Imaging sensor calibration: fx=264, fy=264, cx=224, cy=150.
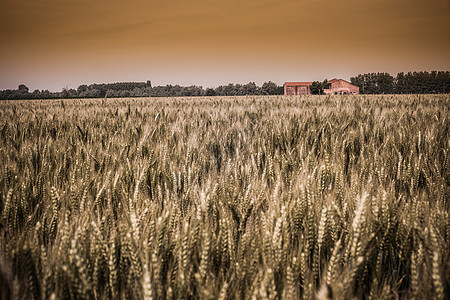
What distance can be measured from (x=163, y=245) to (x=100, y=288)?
0.66 ft

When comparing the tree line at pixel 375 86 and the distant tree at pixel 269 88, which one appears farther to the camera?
the distant tree at pixel 269 88

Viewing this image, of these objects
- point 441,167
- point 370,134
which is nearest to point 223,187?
point 441,167

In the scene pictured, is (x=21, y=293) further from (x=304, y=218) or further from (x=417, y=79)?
(x=417, y=79)

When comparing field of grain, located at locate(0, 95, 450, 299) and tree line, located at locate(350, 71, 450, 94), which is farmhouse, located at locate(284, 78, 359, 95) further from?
field of grain, located at locate(0, 95, 450, 299)

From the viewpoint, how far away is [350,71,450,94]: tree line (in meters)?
91.7

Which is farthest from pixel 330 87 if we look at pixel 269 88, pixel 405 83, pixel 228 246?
pixel 228 246

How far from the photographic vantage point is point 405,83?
99938 mm

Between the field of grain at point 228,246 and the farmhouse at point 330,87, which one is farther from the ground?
the farmhouse at point 330,87

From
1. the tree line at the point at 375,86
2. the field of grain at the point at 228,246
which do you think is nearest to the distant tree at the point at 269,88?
the tree line at the point at 375,86

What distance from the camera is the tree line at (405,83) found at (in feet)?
301

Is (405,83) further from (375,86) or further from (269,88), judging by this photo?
(269,88)

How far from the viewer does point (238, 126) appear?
345cm

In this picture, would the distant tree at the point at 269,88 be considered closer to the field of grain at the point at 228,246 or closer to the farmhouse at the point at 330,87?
the farmhouse at the point at 330,87

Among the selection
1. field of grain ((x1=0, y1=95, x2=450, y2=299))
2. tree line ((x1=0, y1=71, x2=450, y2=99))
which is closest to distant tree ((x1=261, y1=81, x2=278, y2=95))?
tree line ((x1=0, y1=71, x2=450, y2=99))
